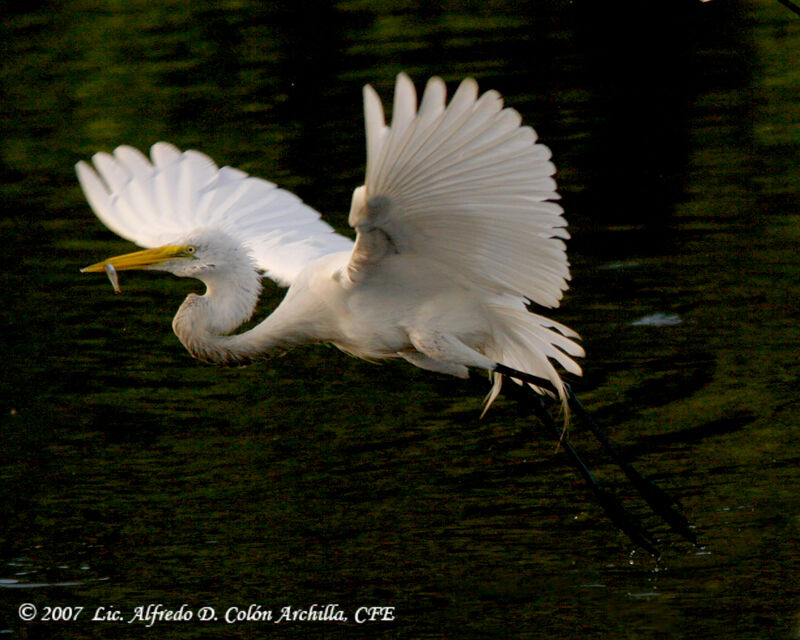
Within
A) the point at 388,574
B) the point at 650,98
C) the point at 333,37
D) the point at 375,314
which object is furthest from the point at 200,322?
A: the point at 333,37

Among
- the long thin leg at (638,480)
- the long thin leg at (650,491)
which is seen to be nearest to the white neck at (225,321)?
the long thin leg at (638,480)

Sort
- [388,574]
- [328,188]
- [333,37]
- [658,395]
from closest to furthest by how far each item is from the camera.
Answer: [388,574] → [658,395] → [328,188] → [333,37]

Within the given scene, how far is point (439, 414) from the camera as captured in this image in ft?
22.5

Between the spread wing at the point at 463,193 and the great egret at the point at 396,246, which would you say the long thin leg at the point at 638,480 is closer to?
the great egret at the point at 396,246

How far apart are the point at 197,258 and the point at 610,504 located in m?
1.71

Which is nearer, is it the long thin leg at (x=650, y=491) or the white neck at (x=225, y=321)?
the long thin leg at (x=650, y=491)

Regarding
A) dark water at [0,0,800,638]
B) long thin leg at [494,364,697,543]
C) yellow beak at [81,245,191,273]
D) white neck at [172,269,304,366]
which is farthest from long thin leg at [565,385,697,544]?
yellow beak at [81,245,191,273]

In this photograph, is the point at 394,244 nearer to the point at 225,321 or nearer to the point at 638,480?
the point at 225,321

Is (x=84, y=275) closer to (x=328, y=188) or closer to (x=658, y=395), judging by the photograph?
(x=328, y=188)

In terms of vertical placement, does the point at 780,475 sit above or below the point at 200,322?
below

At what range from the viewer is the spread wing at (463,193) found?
4.35 metres

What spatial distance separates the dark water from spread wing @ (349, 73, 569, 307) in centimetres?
101

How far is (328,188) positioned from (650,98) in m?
2.82

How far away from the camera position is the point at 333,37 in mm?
14734
